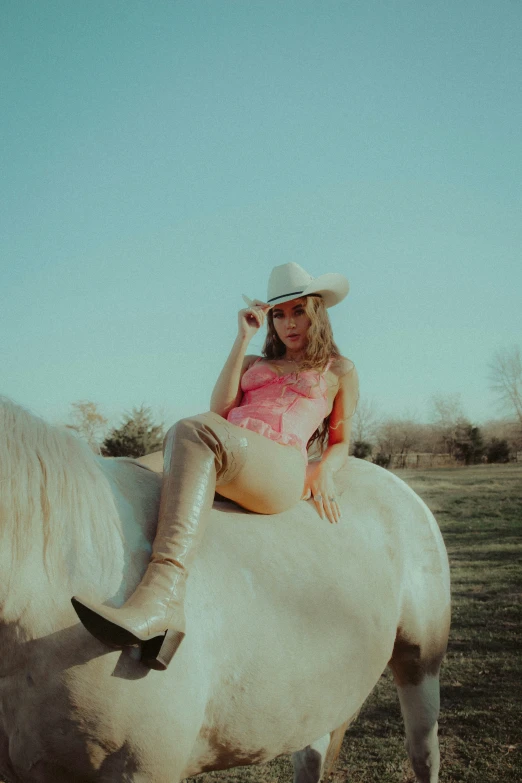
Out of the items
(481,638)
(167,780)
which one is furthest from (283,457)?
(481,638)

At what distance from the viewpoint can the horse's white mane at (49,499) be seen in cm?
166

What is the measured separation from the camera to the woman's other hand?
99.4 inches

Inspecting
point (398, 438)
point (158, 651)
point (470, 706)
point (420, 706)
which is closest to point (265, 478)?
point (158, 651)

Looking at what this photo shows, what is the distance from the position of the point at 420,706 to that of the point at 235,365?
192cm

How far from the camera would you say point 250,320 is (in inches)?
108

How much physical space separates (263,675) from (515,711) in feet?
10.9

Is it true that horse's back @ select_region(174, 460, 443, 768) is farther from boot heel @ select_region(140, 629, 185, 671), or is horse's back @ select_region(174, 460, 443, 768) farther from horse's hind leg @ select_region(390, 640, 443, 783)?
horse's hind leg @ select_region(390, 640, 443, 783)

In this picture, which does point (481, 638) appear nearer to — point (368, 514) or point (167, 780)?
point (368, 514)

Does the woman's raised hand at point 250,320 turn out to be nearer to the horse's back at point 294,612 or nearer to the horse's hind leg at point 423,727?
the horse's back at point 294,612

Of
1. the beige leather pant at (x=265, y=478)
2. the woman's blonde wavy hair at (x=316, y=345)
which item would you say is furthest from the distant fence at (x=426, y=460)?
the beige leather pant at (x=265, y=478)

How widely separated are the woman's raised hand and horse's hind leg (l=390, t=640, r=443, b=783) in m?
1.68

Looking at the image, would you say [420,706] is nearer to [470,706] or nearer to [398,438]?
[470,706]

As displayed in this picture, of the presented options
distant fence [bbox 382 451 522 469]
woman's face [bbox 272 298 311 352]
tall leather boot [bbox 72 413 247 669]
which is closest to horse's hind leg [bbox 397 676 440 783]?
tall leather boot [bbox 72 413 247 669]

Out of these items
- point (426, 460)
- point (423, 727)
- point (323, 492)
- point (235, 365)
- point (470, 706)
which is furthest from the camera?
point (426, 460)
